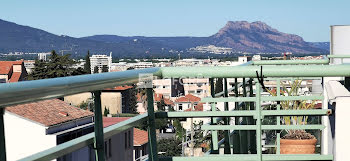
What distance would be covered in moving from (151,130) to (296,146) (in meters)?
2.42

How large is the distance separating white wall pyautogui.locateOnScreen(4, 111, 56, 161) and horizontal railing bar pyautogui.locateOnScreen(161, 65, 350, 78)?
0.79 metres

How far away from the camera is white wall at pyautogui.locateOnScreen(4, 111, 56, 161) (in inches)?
41.5

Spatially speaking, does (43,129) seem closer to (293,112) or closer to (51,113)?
(51,113)

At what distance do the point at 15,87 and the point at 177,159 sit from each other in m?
1.09

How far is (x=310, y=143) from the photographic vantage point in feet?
14.3

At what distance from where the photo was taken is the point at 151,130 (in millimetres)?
1998

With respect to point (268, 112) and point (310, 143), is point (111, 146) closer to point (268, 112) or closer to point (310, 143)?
point (268, 112)

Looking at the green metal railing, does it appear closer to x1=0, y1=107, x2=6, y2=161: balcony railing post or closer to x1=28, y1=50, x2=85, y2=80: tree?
x1=0, y1=107, x2=6, y2=161: balcony railing post

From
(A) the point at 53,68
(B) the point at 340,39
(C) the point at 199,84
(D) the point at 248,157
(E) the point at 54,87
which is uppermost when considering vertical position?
(B) the point at 340,39

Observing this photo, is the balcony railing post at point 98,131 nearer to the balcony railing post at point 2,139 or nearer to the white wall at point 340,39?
the balcony railing post at point 2,139

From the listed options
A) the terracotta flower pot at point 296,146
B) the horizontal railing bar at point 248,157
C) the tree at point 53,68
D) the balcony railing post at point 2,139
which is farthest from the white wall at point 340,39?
the tree at point 53,68

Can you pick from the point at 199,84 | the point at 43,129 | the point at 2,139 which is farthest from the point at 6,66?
the point at 2,139

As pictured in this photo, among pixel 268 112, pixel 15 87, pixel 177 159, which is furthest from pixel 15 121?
pixel 268 112

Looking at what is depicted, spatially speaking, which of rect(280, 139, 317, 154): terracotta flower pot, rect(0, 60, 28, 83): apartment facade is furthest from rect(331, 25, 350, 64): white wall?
rect(0, 60, 28, 83): apartment facade
